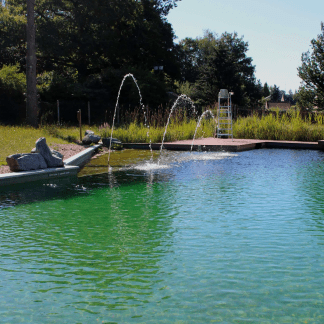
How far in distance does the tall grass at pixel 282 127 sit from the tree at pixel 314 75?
677 centimetres

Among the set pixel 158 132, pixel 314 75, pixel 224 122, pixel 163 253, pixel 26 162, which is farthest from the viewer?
pixel 314 75

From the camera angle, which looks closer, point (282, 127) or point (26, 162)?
point (26, 162)

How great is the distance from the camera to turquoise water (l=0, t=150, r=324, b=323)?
3.09 m

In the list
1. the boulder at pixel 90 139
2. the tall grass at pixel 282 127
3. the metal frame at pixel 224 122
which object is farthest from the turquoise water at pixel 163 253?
the metal frame at pixel 224 122

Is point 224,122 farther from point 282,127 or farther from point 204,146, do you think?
point 204,146

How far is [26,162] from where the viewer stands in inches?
332

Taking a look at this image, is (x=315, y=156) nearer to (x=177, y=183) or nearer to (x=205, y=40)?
(x=177, y=183)

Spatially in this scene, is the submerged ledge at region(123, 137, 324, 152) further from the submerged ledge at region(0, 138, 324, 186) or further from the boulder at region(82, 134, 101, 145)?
the boulder at region(82, 134, 101, 145)

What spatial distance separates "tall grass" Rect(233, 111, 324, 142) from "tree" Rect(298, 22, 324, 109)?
6.77 metres

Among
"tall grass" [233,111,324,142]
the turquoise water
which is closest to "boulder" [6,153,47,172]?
the turquoise water

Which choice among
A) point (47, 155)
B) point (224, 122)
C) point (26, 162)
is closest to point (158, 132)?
point (224, 122)

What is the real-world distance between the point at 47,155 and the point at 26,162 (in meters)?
0.65

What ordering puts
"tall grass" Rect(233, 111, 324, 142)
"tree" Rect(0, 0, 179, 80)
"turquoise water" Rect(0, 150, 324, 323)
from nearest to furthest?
"turquoise water" Rect(0, 150, 324, 323), "tall grass" Rect(233, 111, 324, 142), "tree" Rect(0, 0, 179, 80)

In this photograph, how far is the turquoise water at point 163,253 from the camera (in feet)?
10.2
